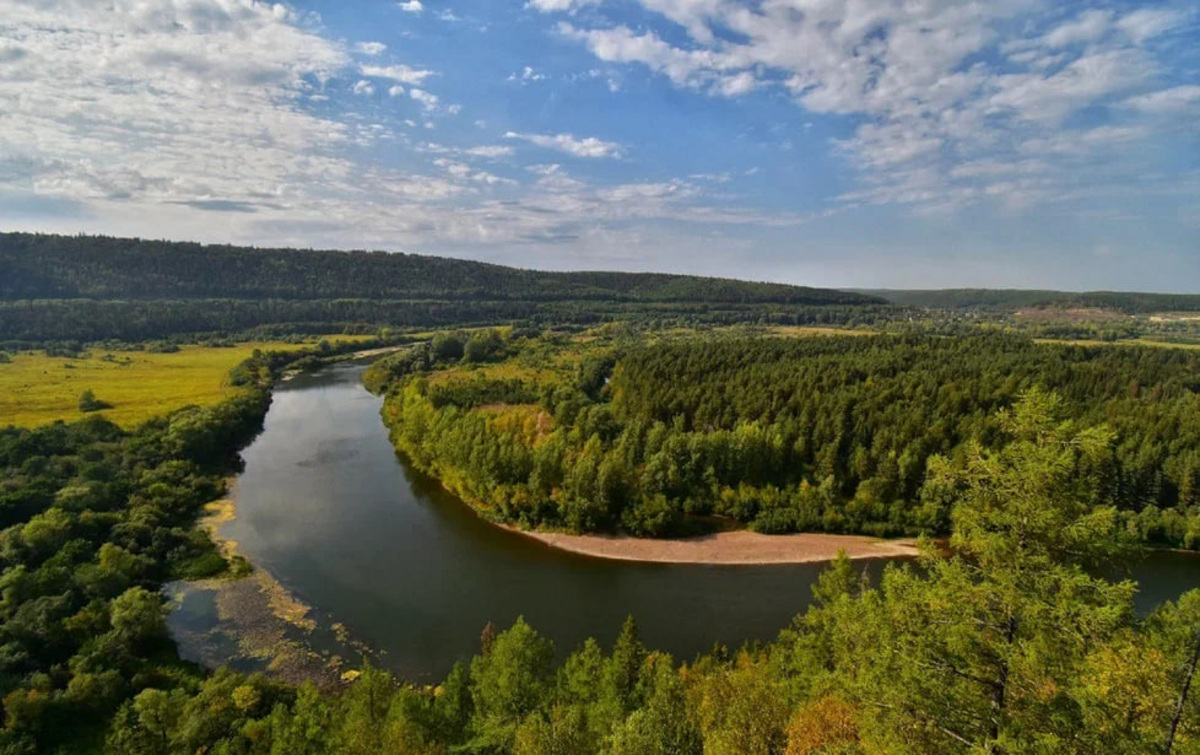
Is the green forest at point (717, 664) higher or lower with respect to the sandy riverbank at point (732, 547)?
higher

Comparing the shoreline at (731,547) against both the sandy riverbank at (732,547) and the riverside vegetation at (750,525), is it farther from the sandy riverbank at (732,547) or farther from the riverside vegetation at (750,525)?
the riverside vegetation at (750,525)

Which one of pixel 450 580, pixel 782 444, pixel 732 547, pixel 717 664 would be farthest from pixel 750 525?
pixel 717 664

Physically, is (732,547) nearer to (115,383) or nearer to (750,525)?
(750,525)

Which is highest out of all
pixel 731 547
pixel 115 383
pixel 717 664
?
pixel 717 664

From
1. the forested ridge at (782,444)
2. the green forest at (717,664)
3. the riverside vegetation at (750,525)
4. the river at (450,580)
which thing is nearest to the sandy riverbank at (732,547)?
the river at (450,580)

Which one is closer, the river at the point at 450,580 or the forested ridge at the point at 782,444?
the river at the point at 450,580

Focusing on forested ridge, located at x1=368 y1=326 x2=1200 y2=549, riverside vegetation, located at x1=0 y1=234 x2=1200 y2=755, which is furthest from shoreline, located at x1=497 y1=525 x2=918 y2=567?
riverside vegetation, located at x1=0 y1=234 x2=1200 y2=755
